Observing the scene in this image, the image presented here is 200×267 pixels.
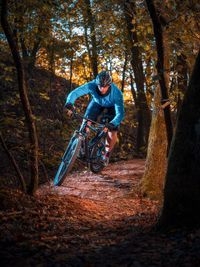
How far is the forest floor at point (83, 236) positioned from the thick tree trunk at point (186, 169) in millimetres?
209

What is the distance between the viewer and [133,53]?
622 inches

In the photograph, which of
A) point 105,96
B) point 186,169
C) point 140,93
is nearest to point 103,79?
point 105,96

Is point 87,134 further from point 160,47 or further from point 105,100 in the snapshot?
point 160,47

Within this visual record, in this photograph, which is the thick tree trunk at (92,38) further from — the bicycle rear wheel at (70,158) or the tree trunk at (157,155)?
the bicycle rear wheel at (70,158)

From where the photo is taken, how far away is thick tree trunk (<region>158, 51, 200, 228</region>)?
4.21m

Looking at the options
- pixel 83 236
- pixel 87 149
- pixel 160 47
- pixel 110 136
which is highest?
pixel 160 47

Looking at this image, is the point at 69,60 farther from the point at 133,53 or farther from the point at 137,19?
the point at 137,19

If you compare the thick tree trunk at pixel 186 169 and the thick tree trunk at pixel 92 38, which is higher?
the thick tree trunk at pixel 92 38

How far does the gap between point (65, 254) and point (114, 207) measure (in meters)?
3.88

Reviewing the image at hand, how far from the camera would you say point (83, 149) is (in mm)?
8969

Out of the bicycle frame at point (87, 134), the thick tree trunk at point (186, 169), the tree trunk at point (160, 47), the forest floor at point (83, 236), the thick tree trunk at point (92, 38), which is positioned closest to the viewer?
the forest floor at point (83, 236)

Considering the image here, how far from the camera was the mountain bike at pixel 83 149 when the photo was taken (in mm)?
8590

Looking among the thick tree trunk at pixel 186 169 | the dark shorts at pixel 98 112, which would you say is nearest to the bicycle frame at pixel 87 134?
the dark shorts at pixel 98 112

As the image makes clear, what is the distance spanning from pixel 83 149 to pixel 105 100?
4.52ft
